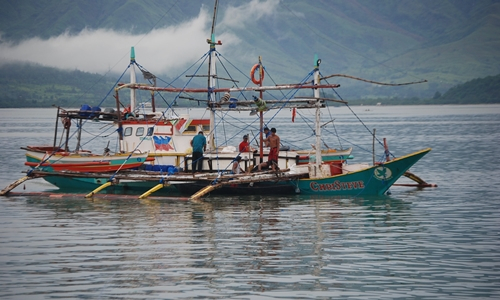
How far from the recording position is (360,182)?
111 feet

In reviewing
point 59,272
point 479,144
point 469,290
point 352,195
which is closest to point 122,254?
point 59,272

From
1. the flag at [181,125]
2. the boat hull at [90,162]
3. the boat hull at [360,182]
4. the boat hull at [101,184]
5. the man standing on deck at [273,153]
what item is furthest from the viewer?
the flag at [181,125]

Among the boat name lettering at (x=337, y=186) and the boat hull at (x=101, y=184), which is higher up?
the boat hull at (x=101, y=184)

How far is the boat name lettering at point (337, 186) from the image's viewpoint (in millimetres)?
33938

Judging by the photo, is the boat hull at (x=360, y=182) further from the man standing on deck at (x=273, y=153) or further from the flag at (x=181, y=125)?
the flag at (x=181, y=125)

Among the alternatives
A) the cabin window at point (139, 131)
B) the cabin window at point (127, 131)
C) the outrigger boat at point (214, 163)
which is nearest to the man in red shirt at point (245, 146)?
the outrigger boat at point (214, 163)

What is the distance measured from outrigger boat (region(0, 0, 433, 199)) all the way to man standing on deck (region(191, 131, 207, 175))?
1.10ft

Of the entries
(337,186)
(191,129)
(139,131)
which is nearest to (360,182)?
(337,186)

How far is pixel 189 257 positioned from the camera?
21766 mm

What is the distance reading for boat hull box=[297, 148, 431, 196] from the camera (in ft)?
109

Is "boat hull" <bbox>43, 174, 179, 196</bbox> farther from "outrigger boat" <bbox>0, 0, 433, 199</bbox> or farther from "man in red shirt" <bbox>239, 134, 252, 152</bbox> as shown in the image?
"man in red shirt" <bbox>239, 134, 252, 152</bbox>

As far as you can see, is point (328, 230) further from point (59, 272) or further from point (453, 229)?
A: point (59, 272)

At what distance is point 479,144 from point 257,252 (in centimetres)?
5216

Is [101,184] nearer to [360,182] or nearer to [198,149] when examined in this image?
[198,149]
